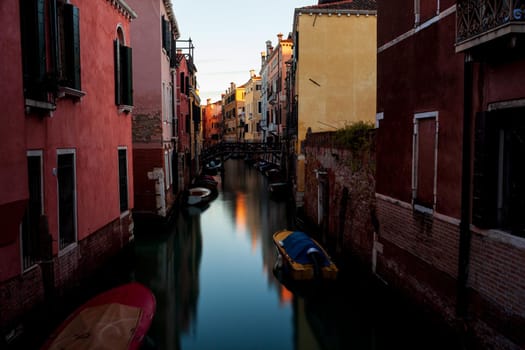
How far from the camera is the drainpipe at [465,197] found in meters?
5.82

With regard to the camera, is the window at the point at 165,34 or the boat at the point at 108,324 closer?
the boat at the point at 108,324

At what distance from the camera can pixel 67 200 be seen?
8.02 metres

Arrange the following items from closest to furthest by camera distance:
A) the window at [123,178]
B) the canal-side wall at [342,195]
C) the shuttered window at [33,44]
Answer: the shuttered window at [33,44] → the canal-side wall at [342,195] → the window at [123,178]

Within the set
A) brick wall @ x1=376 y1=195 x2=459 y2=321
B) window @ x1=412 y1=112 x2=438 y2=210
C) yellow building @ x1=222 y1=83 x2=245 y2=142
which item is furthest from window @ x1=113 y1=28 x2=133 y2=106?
yellow building @ x1=222 y1=83 x2=245 y2=142

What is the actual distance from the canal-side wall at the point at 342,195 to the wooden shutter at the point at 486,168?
389 centimetres

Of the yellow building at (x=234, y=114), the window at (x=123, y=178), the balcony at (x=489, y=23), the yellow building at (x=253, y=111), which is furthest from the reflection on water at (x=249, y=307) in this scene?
the yellow building at (x=234, y=114)

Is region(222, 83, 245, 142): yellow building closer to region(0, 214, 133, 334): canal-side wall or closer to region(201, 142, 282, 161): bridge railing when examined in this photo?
region(201, 142, 282, 161): bridge railing

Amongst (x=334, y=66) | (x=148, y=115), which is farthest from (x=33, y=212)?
(x=334, y=66)

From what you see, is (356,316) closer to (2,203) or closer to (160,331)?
(160,331)

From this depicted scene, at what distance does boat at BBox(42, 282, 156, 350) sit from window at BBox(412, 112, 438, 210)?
4211 millimetres

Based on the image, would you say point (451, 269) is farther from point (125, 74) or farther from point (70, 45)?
point (125, 74)

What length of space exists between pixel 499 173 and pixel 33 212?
5977 mm

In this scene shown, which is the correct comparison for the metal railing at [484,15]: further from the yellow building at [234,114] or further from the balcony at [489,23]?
the yellow building at [234,114]

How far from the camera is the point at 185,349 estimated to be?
7582 millimetres
